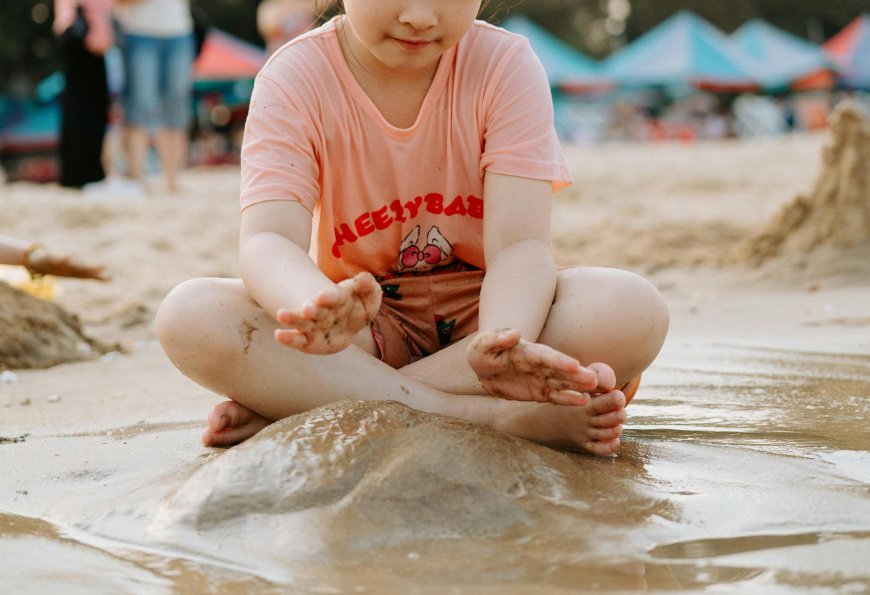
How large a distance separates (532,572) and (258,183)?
0.94 metres

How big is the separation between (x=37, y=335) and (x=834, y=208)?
9.85 ft

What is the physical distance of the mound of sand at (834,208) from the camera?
428cm

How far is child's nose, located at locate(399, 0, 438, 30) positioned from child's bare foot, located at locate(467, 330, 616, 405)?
53cm

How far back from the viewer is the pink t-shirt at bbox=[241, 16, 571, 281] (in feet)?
6.59

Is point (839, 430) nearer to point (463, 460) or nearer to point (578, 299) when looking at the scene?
point (578, 299)

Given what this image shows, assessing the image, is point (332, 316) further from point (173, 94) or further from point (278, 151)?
point (173, 94)

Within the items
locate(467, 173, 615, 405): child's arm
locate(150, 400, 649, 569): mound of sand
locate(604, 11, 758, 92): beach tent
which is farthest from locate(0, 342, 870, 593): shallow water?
locate(604, 11, 758, 92): beach tent

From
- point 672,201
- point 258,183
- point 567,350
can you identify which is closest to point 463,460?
point 567,350

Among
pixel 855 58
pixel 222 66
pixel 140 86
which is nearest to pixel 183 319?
pixel 140 86

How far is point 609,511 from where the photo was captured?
4.80ft

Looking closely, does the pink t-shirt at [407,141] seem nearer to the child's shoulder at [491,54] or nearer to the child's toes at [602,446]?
the child's shoulder at [491,54]

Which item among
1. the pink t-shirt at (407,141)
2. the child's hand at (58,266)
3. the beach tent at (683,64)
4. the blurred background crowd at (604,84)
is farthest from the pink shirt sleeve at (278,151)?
the beach tent at (683,64)

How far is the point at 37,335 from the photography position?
3.20 metres

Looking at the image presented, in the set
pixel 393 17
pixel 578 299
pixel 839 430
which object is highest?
pixel 393 17
